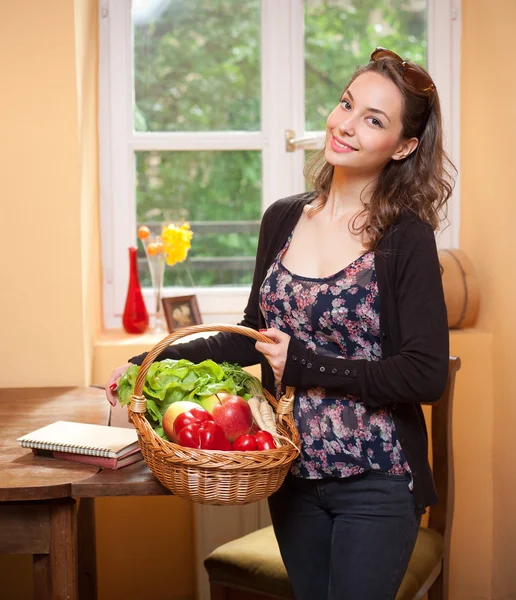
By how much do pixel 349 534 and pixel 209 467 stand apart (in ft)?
1.08

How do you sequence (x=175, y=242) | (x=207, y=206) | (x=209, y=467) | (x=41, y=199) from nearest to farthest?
1. (x=209, y=467)
2. (x=41, y=199)
3. (x=175, y=242)
4. (x=207, y=206)

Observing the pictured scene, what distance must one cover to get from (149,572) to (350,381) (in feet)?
5.55

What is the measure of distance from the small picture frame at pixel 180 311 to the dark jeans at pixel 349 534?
128cm

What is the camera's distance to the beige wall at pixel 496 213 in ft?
8.84

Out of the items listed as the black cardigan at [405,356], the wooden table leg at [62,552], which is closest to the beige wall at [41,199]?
the wooden table leg at [62,552]

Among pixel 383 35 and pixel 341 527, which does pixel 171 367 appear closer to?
pixel 341 527

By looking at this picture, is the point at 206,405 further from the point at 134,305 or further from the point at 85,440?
the point at 134,305

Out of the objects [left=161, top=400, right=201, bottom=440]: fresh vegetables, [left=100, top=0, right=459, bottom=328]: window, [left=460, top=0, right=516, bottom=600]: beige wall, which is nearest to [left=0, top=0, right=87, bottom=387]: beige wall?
[left=100, top=0, right=459, bottom=328]: window

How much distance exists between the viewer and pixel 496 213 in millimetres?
2795

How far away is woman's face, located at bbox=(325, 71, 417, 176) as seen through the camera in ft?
5.39

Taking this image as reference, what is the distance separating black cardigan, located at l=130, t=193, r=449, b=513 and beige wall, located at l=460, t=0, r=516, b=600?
1177 millimetres

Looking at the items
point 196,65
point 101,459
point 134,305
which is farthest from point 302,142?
point 101,459

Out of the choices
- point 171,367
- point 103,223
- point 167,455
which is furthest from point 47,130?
point 167,455

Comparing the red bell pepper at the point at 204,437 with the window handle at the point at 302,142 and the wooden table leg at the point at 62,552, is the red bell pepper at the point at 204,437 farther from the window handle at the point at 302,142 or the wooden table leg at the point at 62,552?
the window handle at the point at 302,142
